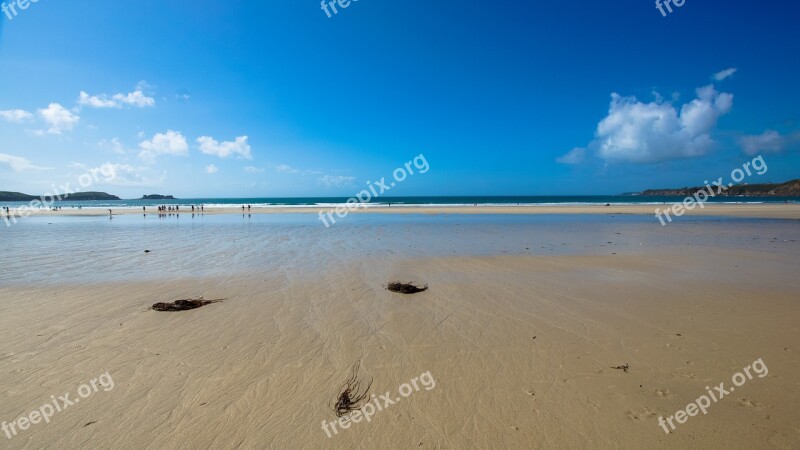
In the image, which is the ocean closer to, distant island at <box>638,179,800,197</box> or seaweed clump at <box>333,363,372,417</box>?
distant island at <box>638,179,800,197</box>

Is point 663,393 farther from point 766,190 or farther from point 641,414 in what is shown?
point 766,190

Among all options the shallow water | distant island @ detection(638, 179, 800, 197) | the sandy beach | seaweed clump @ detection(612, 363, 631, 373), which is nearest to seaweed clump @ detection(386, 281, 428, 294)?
the sandy beach

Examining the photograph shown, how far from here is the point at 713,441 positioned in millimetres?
3508

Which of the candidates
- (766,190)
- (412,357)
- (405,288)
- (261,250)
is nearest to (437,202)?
(261,250)

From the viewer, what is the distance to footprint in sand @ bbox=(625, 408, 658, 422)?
3807mm

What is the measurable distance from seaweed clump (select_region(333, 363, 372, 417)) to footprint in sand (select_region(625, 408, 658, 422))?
2.97 m

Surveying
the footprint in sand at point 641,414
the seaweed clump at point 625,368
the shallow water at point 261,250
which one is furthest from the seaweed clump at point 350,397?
the shallow water at point 261,250

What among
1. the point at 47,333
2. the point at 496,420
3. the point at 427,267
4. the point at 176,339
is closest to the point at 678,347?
the point at 496,420

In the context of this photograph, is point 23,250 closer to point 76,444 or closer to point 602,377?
point 76,444

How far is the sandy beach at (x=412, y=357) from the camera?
366 centimetres

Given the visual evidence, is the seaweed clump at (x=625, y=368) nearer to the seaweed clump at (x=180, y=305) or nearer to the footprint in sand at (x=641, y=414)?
the footprint in sand at (x=641, y=414)

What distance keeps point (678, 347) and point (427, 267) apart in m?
7.22

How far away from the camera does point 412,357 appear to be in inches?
207

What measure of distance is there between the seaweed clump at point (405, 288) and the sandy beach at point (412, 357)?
309 mm
